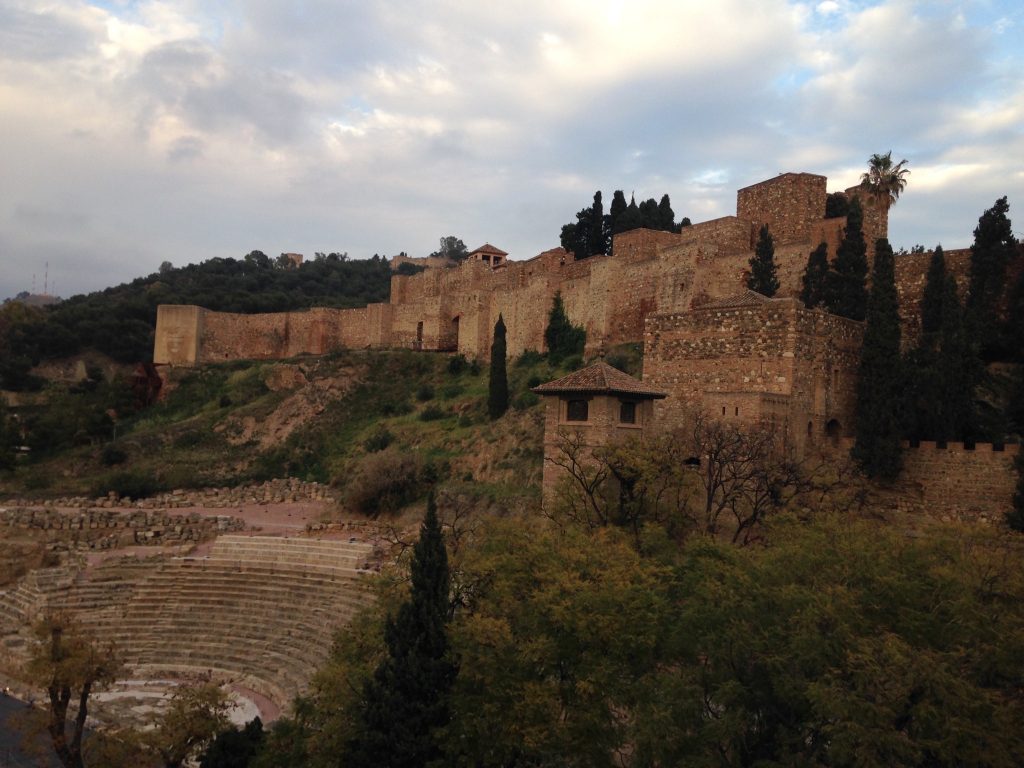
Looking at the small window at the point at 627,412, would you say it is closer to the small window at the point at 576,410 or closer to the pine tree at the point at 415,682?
the small window at the point at 576,410

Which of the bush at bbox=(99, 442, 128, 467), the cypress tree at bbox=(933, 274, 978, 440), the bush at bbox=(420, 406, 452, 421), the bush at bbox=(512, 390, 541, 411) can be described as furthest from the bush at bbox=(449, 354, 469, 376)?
the cypress tree at bbox=(933, 274, 978, 440)

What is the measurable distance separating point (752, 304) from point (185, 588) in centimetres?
1682

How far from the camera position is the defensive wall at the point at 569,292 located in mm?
30172

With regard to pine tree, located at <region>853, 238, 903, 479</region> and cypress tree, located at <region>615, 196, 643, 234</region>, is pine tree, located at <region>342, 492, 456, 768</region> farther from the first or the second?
cypress tree, located at <region>615, 196, 643, 234</region>

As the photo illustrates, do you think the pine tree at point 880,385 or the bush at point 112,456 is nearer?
the pine tree at point 880,385

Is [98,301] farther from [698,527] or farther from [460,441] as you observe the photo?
[698,527]

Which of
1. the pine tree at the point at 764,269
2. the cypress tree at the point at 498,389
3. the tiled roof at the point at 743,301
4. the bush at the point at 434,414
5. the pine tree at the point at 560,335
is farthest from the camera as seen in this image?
the bush at the point at 434,414

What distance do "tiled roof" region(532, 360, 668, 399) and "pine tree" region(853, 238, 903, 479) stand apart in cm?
476

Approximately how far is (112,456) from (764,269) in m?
29.4

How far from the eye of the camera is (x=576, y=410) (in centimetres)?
1978

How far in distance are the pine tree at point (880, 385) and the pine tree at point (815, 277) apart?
5063mm

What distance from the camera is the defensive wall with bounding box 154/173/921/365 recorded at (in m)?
30.2

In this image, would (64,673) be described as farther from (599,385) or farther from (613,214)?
(613,214)

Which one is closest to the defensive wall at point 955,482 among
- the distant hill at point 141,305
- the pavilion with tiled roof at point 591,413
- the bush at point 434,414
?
the pavilion with tiled roof at point 591,413
